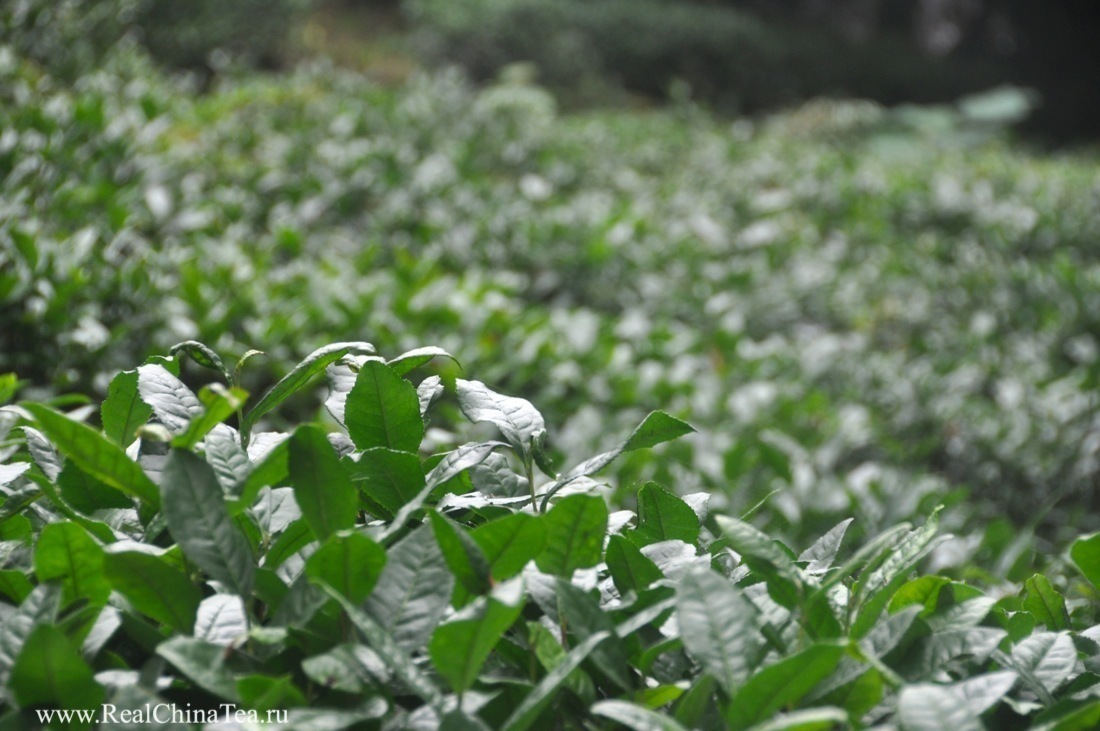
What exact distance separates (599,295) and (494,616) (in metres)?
4.09

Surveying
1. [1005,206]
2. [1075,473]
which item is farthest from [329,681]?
[1005,206]

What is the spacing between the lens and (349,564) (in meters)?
0.92

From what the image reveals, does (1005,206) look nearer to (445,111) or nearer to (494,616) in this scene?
(445,111)

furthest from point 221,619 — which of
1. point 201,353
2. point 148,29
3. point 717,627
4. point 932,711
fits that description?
point 148,29

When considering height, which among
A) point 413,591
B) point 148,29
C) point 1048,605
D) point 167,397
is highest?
point 148,29

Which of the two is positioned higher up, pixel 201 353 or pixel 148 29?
pixel 148 29

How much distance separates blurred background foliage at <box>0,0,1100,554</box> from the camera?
301 centimetres

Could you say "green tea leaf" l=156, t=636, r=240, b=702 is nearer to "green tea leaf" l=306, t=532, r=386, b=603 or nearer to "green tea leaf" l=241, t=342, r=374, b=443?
"green tea leaf" l=306, t=532, r=386, b=603

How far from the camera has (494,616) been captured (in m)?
0.84

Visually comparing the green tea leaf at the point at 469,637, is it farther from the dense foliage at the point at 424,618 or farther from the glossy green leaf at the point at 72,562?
the glossy green leaf at the point at 72,562

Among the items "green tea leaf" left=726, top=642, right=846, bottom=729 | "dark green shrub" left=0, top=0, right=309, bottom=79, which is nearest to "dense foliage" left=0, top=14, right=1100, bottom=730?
"green tea leaf" left=726, top=642, right=846, bottom=729

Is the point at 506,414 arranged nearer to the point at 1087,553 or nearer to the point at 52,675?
the point at 52,675

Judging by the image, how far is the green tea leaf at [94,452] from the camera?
0.93 m

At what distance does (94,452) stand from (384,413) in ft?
1.19
